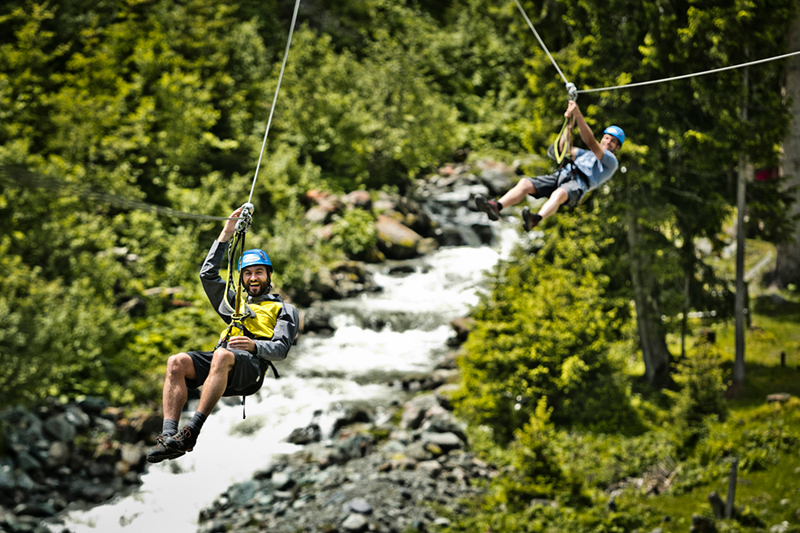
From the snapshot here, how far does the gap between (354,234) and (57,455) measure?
12649 mm

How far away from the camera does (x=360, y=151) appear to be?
2688 centimetres

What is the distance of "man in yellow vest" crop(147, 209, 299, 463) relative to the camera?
14.5 feet

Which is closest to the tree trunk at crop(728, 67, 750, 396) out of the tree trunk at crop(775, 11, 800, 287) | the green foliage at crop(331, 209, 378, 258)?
the tree trunk at crop(775, 11, 800, 287)

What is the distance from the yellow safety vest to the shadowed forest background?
6.97 m

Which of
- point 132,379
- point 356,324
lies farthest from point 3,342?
point 356,324

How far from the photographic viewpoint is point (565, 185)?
6.78 metres

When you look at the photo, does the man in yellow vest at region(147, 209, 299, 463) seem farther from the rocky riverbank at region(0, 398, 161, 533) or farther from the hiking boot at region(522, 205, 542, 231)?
the rocky riverbank at region(0, 398, 161, 533)

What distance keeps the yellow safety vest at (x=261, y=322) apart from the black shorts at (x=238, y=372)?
18 cm

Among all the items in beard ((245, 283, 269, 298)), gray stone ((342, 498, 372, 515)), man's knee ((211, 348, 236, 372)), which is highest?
beard ((245, 283, 269, 298))

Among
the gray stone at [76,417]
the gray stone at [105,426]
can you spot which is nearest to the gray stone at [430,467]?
the gray stone at [105,426]

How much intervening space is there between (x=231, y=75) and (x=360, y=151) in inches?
248

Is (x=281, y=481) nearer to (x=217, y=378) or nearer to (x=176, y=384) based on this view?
(x=176, y=384)

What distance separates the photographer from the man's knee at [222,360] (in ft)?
15.2

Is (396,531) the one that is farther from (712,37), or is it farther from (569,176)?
(712,37)
